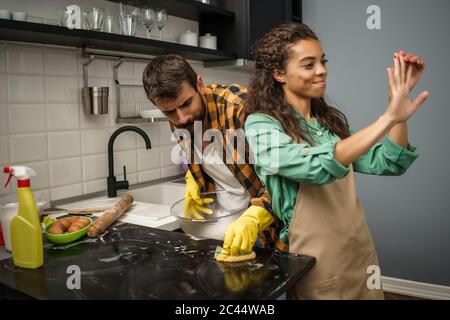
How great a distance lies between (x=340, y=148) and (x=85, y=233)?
840mm

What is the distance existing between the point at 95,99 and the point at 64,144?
9.1 inches

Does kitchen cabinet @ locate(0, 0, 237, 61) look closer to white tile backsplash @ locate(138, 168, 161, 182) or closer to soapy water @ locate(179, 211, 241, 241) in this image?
white tile backsplash @ locate(138, 168, 161, 182)

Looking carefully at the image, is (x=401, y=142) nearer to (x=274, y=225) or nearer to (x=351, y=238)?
(x=351, y=238)

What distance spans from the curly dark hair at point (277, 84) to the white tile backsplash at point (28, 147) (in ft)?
2.97

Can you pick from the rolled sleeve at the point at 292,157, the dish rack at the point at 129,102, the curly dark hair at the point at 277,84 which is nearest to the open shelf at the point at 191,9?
the dish rack at the point at 129,102

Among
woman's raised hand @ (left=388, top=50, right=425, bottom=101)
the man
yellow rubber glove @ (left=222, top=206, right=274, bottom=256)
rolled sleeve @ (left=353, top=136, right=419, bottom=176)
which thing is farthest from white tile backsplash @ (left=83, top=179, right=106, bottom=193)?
woman's raised hand @ (left=388, top=50, right=425, bottom=101)

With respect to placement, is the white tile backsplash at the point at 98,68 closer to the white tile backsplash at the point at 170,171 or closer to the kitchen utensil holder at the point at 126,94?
the kitchen utensil holder at the point at 126,94

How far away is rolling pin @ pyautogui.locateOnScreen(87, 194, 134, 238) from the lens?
1322mm

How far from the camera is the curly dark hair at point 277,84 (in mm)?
1158

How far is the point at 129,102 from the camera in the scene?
2049mm

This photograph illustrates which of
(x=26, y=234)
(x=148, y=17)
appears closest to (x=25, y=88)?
(x=148, y=17)

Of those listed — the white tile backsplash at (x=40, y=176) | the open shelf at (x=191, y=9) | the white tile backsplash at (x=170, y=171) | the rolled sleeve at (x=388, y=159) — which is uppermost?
the open shelf at (x=191, y=9)

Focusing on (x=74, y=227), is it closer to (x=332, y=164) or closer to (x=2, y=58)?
(x=2, y=58)
